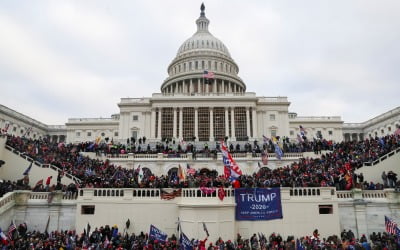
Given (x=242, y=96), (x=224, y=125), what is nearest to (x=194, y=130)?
(x=224, y=125)

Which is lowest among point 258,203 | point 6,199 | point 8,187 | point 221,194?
point 258,203

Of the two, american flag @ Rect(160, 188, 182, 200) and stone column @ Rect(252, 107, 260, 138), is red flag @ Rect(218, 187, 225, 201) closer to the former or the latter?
american flag @ Rect(160, 188, 182, 200)

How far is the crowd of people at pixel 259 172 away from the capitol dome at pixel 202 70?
4785cm

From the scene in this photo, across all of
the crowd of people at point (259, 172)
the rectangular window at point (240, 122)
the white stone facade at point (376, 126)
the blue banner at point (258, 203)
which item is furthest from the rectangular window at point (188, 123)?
the white stone facade at point (376, 126)

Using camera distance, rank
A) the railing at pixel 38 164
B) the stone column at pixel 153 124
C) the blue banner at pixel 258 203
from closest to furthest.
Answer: the blue banner at pixel 258 203
the railing at pixel 38 164
the stone column at pixel 153 124

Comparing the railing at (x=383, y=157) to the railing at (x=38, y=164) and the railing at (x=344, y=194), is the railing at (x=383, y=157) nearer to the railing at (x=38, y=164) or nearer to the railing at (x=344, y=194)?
the railing at (x=344, y=194)

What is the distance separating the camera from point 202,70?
3415 inches

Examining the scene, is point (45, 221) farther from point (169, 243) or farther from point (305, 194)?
point (305, 194)

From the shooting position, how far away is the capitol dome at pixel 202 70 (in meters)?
85.9

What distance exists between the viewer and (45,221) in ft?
76.0

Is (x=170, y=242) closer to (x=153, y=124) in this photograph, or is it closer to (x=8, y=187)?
(x=8, y=187)

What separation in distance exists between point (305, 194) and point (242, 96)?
4631 centimetres

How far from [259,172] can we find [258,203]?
38.0 ft

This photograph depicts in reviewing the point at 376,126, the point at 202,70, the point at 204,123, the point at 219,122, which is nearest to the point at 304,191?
the point at 219,122
